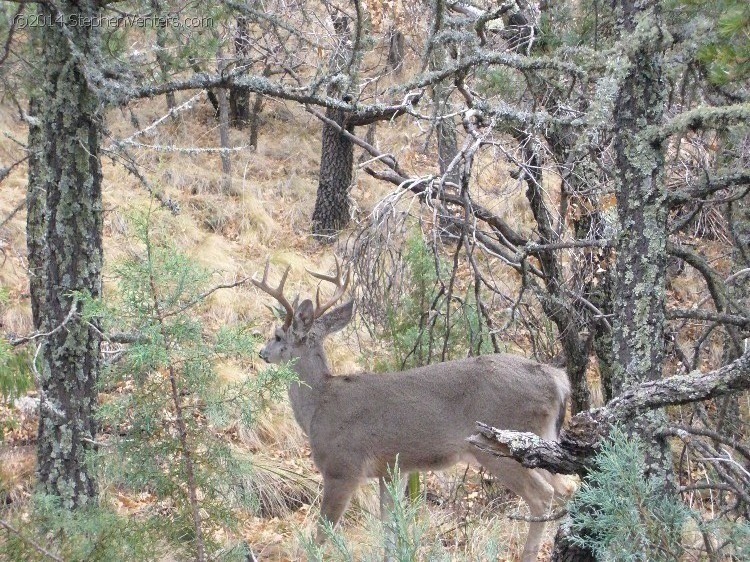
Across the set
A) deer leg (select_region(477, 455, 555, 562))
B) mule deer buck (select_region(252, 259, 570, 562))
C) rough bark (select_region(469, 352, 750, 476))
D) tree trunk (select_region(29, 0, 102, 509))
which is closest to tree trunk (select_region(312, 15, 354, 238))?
mule deer buck (select_region(252, 259, 570, 562))

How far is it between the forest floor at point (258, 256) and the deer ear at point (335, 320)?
0.17 meters

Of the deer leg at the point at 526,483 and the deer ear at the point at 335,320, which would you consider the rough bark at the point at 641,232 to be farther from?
the deer ear at the point at 335,320

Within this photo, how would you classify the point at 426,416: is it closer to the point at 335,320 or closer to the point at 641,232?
the point at 335,320

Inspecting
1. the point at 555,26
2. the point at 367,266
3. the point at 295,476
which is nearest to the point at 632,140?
the point at 367,266

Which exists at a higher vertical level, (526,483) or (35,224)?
(35,224)

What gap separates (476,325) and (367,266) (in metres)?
1.79

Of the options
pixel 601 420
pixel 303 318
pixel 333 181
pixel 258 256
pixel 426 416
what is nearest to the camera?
pixel 601 420

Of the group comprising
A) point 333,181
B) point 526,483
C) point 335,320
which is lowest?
point 526,483

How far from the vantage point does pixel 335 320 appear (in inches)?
306

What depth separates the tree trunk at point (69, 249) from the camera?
5.09m

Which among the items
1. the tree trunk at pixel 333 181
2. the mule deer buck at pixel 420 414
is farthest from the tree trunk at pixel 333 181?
the mule deer buck at pixel 420 414

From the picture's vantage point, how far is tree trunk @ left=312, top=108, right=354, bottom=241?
14.1m

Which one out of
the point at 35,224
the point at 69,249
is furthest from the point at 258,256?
the point at 69,249

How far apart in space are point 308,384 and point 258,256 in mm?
5362
